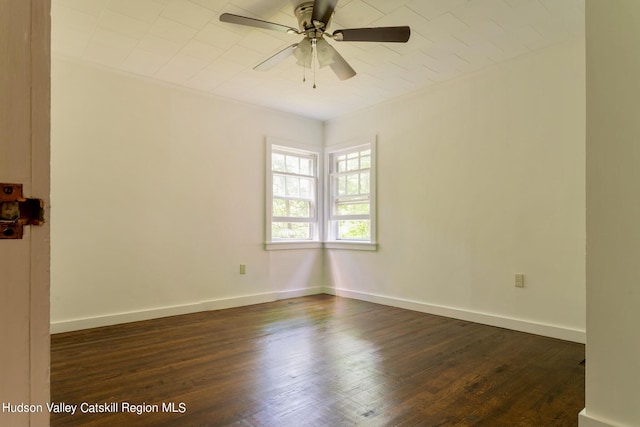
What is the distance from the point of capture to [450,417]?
5.77 ft

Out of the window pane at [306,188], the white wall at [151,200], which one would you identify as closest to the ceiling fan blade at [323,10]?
the white wall at [151,200]

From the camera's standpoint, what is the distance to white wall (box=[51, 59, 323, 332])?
A: 324 centimetres

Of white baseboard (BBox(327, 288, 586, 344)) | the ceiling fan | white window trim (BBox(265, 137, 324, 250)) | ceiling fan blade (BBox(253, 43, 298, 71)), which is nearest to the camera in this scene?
the ceiling fan

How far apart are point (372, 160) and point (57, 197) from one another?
131 inches

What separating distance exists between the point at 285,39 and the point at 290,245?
2648mm

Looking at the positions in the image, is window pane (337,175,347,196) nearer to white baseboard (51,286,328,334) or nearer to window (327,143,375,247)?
window (327,143,375,247)

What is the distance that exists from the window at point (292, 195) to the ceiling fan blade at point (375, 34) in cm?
239

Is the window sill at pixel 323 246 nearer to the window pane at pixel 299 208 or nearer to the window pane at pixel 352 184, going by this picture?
the window pane at pixel 299 208

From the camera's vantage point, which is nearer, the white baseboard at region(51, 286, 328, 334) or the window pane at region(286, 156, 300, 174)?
the white baseboard at region(51, 286, 328, 334)

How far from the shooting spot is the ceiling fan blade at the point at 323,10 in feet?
6.86

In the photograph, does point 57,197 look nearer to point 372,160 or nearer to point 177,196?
point 177,196
